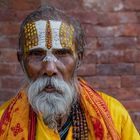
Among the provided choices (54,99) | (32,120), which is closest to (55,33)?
(54,99)

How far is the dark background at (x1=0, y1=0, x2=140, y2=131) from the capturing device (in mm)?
4105

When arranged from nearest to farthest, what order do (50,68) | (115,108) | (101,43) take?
(50,68) < (115,108) < (101,43)

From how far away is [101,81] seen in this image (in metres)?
4.18

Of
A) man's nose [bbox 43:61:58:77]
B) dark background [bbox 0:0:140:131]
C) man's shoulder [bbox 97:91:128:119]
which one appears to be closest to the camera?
man's nose [bbox 43:61:58:77]

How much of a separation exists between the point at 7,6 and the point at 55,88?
1.22 m

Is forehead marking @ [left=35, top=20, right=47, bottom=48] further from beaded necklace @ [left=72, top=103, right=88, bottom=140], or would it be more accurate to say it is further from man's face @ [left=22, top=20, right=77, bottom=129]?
beaded necklace @ [left=72, top=103, right=88, bottom=140]

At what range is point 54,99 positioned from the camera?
307 centimetres

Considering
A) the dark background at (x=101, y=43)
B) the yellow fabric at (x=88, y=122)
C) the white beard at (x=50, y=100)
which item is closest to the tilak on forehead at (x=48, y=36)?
the white beard at (x=50, y=100)

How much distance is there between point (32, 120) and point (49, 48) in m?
0.38

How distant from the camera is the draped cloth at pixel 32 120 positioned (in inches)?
121

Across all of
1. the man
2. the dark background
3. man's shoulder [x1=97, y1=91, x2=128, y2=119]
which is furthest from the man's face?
the dark background

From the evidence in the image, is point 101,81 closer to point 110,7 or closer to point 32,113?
point 110,7

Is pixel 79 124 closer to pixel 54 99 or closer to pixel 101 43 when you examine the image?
pixel 54 99

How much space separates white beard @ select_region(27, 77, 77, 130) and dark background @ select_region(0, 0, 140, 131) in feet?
3.39
